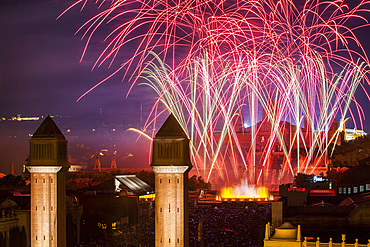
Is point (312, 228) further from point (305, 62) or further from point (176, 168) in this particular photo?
point (305, 62)

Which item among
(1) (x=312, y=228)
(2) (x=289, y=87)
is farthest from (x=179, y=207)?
(2) (x=289, y=87)

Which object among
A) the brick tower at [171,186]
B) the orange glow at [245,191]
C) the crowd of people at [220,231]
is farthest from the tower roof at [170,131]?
the orange glow at [245,191]

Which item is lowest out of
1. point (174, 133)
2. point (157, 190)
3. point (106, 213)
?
point (106, 213)

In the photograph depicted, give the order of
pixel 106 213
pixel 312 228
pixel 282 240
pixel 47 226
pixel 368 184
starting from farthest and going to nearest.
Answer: pixel 106 213 → pixel 368 184 → pixel 47 226 → pixel 312 228 → pixel 282 240

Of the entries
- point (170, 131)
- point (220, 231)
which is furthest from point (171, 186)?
point (220, 231)

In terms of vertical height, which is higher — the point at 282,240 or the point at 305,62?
the point at 305,62

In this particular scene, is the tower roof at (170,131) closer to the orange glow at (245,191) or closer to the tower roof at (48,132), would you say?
the tower roof at (48,132)

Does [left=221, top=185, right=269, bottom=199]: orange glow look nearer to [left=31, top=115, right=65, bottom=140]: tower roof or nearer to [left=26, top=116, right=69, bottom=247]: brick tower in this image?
[left=26, top=116, right=69, bottom=247]: brick tower

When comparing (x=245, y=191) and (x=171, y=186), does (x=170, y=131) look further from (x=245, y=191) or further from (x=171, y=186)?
(x=245, y=191)
